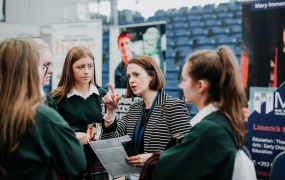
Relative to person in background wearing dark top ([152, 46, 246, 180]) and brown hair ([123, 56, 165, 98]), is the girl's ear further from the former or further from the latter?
brown hair ([123, 56, 165, 98])

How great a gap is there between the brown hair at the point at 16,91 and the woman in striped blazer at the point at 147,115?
0.70 meters

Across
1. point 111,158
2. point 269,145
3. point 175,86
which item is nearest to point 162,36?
point 175,86

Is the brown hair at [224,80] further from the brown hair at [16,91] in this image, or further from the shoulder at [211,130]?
the brown hair at [16,91]

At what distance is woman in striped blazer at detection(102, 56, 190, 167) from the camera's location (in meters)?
1.94

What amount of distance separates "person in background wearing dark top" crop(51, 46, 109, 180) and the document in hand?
1.24 feet

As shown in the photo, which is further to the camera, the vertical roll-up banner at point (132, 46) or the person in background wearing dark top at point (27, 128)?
the vertical roll-up banner at point (132, 46)

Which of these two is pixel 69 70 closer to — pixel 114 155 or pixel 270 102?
pixel 114 155

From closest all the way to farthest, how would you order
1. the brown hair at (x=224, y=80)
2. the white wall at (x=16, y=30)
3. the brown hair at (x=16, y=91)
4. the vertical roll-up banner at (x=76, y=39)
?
the brown hair at (x=16, y=91)
the brown hair at (x=224, y=80)
the vertical roll-up banner at (x=76, y=39)
the white wall at (x=16, y=30)

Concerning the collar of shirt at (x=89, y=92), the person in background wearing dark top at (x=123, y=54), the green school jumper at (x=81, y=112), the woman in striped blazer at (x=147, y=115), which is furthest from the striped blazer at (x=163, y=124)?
the person in background wearing dark top at (x=123, y=54)

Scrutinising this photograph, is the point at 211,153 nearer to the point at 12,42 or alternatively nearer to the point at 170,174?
the point at 170,174

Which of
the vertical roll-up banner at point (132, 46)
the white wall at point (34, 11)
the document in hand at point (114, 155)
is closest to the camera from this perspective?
the document in hand at point (114, 155)

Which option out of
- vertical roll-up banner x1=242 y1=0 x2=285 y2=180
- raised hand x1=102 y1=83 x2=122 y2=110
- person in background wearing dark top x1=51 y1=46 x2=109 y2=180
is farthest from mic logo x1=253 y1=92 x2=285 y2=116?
raised hand x1=102 y1=83 x2=122 y2=110

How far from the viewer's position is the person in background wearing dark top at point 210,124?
1.18m

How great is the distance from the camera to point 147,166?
53.6 inches
